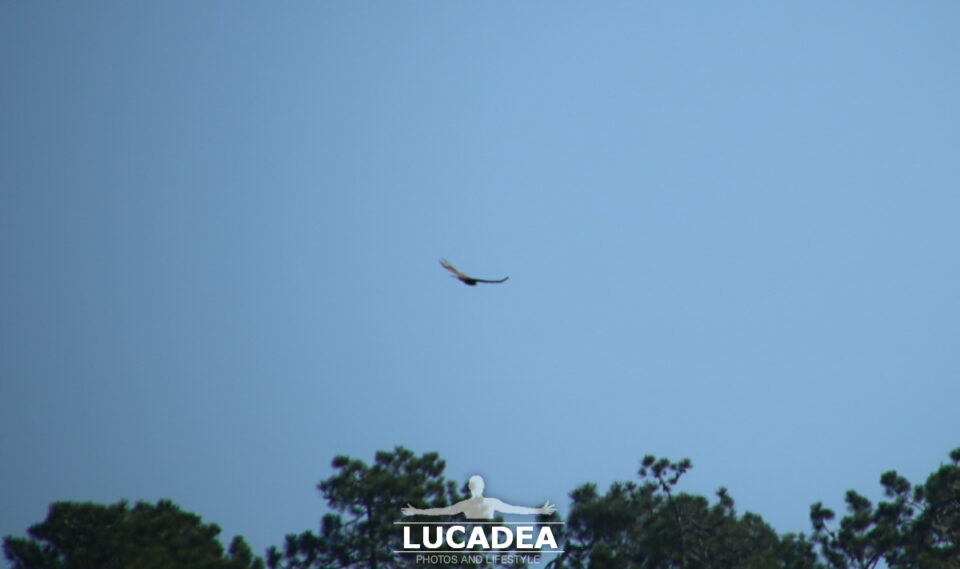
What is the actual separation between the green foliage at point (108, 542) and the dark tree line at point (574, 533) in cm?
4

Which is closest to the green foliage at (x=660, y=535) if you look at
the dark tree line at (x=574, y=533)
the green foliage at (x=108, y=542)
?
the dark tree line at (x=574, y=533)

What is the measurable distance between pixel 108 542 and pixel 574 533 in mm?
23346

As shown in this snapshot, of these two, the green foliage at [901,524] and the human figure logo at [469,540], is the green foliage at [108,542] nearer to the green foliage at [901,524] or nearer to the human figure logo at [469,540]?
the human figure logo at [469,540]

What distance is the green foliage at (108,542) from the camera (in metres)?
37.3

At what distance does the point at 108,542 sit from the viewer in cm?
3753

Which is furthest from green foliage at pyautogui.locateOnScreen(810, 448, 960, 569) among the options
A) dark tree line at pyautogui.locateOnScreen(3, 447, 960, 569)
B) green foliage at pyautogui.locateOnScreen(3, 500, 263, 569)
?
green foliage at pyautogui.locateOnScreen(3, 500, 263, 569)

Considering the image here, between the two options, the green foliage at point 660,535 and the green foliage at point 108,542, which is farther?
the green foliage at point 660,535

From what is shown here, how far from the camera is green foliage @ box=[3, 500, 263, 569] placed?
1468 inches

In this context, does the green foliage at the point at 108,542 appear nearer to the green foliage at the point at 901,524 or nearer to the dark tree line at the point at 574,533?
the dark tree line at the point at 574,533

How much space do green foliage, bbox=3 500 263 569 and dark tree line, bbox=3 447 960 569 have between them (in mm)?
38

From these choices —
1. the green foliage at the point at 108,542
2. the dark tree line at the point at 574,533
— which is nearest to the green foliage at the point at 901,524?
the dark tree line at the point at 574,533

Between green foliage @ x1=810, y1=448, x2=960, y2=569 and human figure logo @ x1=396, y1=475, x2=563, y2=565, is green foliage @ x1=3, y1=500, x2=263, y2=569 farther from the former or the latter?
green foliage @ x1=810, y1=448, x2=960, y2=569

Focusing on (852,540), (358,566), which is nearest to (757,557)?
(852,540)

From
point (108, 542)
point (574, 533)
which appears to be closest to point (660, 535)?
point (574, 533)
